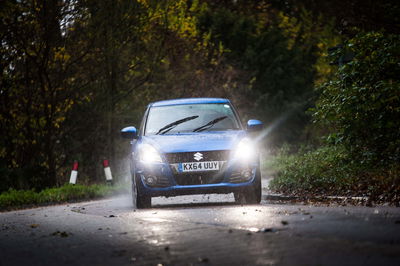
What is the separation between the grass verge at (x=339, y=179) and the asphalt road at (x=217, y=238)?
141 centimetres

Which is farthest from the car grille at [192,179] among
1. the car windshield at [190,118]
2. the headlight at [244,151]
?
the car windshield at [190,118]

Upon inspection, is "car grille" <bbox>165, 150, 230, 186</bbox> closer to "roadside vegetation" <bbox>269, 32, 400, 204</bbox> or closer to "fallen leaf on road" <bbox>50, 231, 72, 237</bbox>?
"roadside vegetation" <bbox>269, 32, 400, 204</bbox>

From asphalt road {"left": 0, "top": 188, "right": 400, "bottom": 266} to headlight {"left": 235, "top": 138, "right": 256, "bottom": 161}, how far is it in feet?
4.16

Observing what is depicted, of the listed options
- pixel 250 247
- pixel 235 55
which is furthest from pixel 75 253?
pixel 235 55

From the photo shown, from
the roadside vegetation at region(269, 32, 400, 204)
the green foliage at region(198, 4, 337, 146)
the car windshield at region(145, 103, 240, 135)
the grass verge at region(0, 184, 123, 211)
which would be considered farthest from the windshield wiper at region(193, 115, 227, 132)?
the green foliage at region(198, 4, 337, 146)

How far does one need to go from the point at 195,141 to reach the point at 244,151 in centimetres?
80

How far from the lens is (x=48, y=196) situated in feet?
63.8

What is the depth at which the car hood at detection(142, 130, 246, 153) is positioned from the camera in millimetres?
13305

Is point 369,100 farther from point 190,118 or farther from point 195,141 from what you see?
point 195,141

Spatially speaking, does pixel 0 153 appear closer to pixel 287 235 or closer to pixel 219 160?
pixel 219 160

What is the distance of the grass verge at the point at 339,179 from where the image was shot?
12891mm

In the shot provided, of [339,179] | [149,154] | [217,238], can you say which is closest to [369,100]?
[339,179]

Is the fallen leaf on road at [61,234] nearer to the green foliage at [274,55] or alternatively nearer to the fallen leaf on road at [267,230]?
the fallen leaf on road at [267,230]

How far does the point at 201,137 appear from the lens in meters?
13.7
